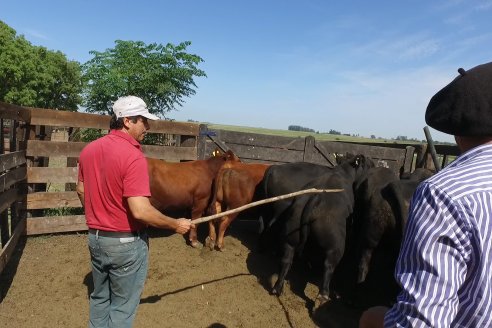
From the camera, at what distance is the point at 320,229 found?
5223mm

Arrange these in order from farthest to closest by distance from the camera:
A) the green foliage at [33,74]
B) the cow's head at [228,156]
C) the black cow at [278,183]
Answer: the green foliage at [33,74]
the cow's head at [228,156]
the black cow at [278,183]

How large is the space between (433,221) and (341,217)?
4.30 metres

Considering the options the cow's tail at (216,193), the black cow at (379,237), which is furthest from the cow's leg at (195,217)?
the black cow at (379,237)

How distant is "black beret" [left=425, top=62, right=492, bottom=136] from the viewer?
3.88 feet

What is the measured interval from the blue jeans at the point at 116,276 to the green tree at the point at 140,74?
35.7ft

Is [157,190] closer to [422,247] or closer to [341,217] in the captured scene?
[341,217]

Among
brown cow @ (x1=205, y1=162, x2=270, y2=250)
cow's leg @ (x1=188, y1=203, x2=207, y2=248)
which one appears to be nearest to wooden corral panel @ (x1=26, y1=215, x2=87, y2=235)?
cow's leg @ (x1=188, y1=203, x2=207, y2=248)

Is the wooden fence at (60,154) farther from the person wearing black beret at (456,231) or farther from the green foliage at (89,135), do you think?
the person wearing black beret at (456,231)

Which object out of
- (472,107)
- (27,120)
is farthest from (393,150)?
(472,107)

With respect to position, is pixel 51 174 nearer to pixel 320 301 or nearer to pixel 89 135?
pixel 320 301

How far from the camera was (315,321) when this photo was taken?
476 cm

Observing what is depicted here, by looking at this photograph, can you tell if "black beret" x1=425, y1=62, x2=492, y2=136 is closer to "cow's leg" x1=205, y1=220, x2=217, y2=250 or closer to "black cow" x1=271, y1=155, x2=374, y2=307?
A: "black cow" x1=271, y1=155, x2=374, y2=307

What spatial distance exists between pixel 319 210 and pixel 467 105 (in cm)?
421

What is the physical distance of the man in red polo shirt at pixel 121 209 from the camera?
9.40ft
